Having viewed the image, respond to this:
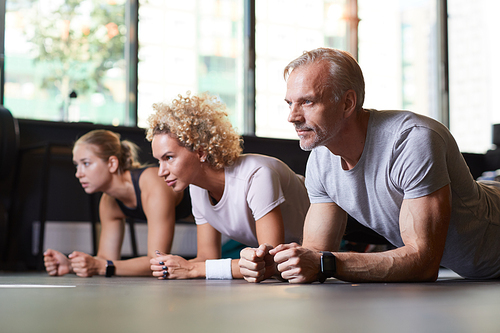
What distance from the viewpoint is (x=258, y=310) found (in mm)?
846

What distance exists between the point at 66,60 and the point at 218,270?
2916mm

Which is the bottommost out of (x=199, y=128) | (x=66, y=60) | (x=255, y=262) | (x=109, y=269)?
(x=109, y=269)

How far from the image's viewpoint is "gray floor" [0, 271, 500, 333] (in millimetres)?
699

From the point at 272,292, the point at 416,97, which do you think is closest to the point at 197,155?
the point at 272,292

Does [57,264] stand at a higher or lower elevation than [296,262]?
lower

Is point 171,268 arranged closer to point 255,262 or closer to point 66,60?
point 255,262

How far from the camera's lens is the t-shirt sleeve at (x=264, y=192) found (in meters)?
1.67

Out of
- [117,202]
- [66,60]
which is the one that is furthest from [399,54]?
[117,202]

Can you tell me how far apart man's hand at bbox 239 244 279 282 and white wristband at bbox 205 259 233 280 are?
0.21 metres

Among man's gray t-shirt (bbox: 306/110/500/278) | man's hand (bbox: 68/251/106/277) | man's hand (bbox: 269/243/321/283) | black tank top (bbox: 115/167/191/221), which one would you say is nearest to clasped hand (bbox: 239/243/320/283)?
man's hand (bbox: 269/243/321/283)

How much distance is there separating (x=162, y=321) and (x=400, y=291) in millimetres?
564

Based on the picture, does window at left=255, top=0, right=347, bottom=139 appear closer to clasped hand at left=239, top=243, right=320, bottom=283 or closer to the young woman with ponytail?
the young woman with ponytail

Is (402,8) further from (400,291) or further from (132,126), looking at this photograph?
(400,291)

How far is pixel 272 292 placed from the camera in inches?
44.1
